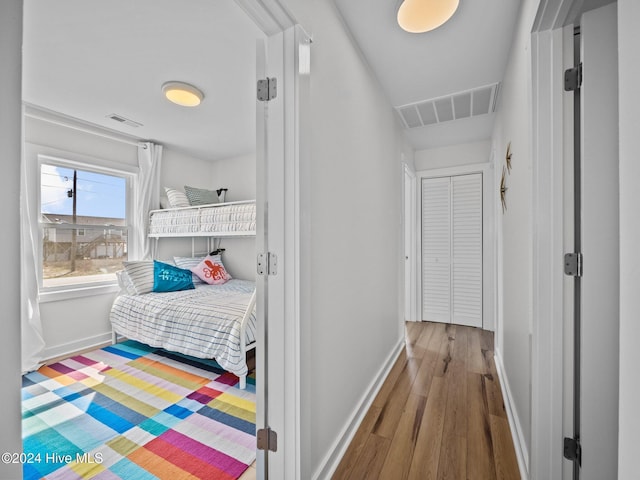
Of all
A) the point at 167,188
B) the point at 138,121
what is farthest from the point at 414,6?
the point at 167,188

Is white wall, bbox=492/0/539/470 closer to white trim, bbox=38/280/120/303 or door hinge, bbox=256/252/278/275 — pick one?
door hinge, bbox=256/252/278/275

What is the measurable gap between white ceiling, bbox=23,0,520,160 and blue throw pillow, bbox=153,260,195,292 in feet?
5.56

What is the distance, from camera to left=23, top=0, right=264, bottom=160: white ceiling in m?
1.68

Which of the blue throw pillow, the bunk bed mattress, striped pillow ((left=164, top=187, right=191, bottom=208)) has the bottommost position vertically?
the blue throw pillow

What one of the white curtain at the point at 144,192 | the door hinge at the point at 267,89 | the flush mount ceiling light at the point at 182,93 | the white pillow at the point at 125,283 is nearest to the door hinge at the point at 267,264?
the door hinge at the point at 267,89

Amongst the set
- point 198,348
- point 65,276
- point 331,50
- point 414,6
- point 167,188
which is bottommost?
point 198,348

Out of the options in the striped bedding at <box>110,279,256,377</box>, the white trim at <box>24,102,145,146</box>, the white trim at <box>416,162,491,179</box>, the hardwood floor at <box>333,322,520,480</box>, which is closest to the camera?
the hardwood floor at <box>333,322,520,480</box>

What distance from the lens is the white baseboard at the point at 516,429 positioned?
138 cm

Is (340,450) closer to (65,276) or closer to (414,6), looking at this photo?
(414,6)

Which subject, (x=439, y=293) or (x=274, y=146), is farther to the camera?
(x=439, y=293)

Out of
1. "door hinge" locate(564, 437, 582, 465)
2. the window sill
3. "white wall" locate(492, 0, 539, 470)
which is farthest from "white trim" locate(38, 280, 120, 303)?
"door hinge" locate(564, 437, 582, 465)

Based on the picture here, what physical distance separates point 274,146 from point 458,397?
2.14 m

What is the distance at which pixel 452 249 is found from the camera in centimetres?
383

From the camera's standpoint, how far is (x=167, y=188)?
393 cm
